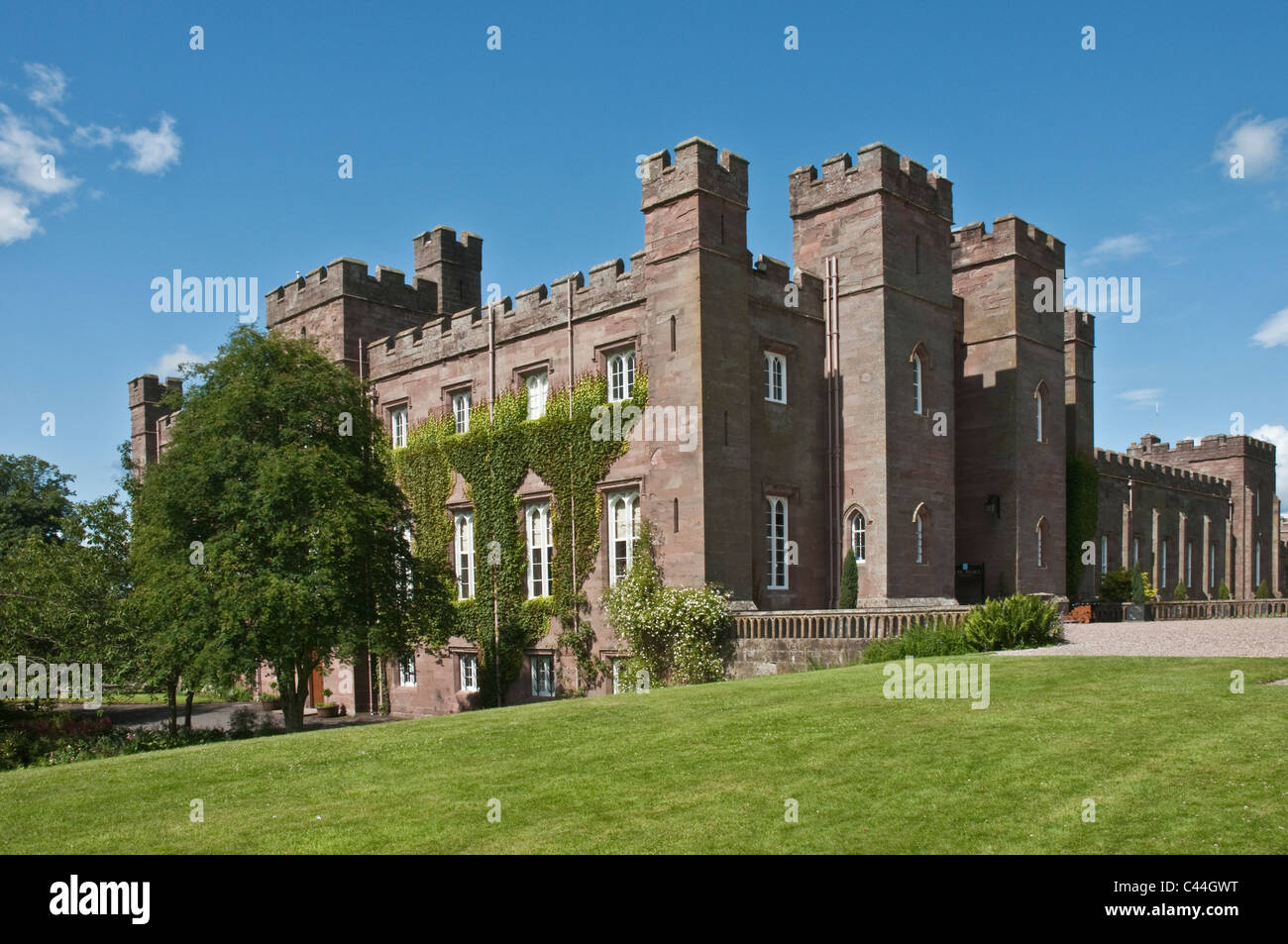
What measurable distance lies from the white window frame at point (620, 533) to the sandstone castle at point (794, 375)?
0.10 metres

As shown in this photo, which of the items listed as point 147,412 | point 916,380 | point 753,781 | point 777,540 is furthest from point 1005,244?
point 147,412

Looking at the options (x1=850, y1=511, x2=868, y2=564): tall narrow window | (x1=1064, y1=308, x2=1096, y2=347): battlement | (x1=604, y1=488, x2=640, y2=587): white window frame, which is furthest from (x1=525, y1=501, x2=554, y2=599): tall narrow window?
(x1=1064, y1=308, x2=1096, y2=347): battlement

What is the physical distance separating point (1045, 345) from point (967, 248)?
12.3 ft

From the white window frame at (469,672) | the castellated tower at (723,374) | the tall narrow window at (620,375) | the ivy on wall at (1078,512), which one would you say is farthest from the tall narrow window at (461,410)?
the ivy on wall at (1078,512)

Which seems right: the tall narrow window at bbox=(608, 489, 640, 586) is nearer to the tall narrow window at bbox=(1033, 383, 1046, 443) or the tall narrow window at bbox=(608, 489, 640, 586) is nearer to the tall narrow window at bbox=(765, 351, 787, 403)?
the tall narrow window at bbox=(765, 351, 787, 403)

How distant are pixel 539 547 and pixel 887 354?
10.3 m

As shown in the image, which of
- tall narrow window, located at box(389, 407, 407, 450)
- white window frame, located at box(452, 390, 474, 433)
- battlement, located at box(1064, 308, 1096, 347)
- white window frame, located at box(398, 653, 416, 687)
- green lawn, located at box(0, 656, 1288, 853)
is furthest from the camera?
battlement, located at box(1064, 308, 1096, 347)

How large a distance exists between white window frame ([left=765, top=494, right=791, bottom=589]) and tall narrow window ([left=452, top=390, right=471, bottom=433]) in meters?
9.97

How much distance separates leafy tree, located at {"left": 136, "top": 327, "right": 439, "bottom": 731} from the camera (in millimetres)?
21672

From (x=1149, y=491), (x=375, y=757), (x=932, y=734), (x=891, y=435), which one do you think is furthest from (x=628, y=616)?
(x=1149, y=491)

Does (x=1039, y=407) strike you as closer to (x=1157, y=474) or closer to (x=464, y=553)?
(x=1157, y=474)

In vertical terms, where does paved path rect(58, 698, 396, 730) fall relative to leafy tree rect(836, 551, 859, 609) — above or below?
below
